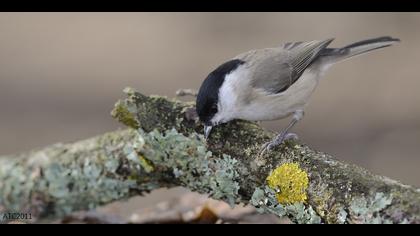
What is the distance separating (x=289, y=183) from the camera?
284 cm

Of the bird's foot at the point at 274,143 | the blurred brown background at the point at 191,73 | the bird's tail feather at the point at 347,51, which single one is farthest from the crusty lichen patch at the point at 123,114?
the blurred brown background at the point at 191,73

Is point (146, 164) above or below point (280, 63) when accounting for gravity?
below

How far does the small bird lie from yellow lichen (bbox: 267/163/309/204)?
429mm

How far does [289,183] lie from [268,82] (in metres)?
1.27

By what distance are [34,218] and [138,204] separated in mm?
1793

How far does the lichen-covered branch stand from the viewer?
104 inches

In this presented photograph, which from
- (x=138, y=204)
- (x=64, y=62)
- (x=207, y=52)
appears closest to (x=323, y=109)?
(x=207, y=52)

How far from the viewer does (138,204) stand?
5297 mm

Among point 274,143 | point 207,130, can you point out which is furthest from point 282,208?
point 207,130

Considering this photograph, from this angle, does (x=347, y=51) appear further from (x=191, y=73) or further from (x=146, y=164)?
(x=191, y=73)

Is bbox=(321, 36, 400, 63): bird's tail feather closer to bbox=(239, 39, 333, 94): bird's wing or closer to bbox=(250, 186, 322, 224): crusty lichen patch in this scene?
bbox=(239, 39, 333, 94): bird's wing

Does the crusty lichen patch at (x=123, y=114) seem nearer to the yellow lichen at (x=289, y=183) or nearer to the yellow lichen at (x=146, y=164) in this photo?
the yellow lichen at (x=146, y=164)

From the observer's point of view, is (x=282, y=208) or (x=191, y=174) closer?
(x=282, y=208)

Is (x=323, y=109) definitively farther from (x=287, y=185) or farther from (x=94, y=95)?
(x=287, y=185)
